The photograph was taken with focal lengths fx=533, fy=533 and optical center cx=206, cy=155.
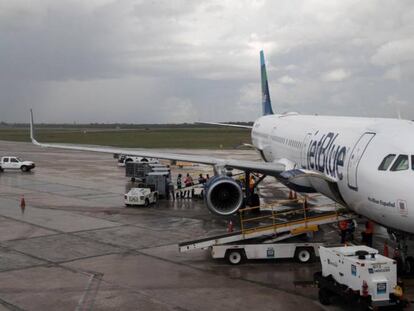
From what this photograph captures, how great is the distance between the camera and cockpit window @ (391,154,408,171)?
479 inches

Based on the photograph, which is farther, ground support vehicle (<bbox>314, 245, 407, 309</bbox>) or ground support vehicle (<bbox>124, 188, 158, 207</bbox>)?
ground support vehicle (<bbox>124, 188, 158, 207</bbox>)

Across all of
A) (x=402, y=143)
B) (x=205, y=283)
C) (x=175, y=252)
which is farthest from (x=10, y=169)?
(x=402, y=143)

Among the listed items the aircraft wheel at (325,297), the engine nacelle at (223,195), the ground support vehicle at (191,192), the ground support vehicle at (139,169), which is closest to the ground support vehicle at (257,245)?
the engine nacelle at (223,195)

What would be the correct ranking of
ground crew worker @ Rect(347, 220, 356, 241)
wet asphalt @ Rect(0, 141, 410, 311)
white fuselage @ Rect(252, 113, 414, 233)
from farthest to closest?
1. ground crew worker @ Rect(347, 220, 356, 241)
2. wet asphalt @ Rect(0, 141, 410, 311)
3. white fuselage @ Rect(252, 113, 414, 233)

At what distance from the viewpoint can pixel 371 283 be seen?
36.7 feet

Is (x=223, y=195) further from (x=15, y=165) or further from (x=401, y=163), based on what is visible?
(x=15, y=165)

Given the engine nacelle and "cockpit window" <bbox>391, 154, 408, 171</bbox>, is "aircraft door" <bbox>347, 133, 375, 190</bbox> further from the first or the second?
the engine nacelle

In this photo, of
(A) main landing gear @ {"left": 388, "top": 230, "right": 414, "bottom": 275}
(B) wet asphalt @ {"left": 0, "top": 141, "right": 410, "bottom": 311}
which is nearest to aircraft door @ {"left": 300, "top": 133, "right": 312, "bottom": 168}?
(B) wet asphalt @ {"left": 0, "top": 141, "right": 410, "bottom": 311}

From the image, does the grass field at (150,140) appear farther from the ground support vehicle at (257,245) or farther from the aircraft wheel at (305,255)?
the aircraft wheel at (305,255)

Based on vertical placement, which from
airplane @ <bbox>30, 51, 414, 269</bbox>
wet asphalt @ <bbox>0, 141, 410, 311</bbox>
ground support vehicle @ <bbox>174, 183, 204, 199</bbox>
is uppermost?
airplane @ <bbox>30, 51, 414, 269</bbox>

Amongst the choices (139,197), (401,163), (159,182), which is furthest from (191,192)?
(401,163)

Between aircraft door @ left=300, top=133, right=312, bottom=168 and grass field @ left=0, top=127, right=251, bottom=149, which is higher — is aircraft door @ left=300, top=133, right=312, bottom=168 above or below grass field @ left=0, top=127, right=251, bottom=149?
above

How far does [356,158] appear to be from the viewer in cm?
1412

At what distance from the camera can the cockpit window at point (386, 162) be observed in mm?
12625
